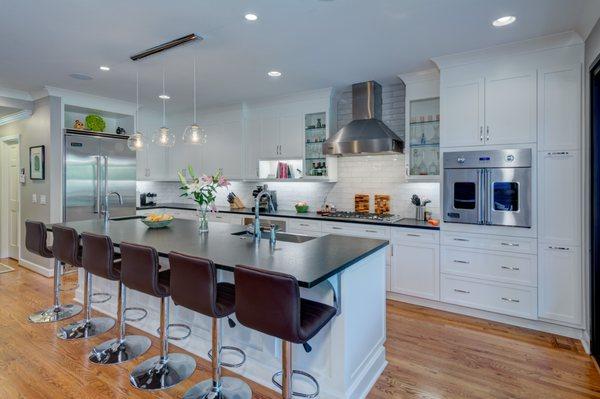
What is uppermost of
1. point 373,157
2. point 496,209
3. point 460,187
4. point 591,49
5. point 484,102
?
point 591,49

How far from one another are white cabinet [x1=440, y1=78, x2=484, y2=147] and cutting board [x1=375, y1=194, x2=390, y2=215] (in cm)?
121

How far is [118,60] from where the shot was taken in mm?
3725

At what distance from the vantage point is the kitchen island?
2.12 meters

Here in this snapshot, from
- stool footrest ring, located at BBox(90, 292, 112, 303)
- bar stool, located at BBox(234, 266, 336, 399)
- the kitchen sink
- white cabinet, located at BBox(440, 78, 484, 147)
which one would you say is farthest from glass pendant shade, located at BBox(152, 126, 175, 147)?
white cabinet, located at BBox(440, 78, 484, 147)

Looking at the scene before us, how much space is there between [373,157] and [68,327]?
3981 millimetres

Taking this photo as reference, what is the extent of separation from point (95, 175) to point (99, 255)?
10.5 feet

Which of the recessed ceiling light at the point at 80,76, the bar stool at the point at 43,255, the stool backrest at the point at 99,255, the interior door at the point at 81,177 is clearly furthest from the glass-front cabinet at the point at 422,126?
the interior door at the point at 81,177

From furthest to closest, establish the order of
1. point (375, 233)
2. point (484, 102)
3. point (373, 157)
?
point (373, 157)
point (375, 233)
point (484, 102)

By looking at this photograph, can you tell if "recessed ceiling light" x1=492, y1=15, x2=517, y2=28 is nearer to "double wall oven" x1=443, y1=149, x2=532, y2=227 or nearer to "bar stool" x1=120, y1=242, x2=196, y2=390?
"double wall oven" x1=443, y1=149, x2=532, y2=227

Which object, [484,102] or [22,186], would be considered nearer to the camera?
[484,102]

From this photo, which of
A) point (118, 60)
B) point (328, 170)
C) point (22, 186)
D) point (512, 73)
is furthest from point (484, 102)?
point (22, 186)

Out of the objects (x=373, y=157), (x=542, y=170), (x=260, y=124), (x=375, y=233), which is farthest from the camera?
(x=260, y=124)

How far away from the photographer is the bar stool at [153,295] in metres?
2.32

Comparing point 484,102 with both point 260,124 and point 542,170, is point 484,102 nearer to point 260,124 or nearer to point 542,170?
point 542,170
